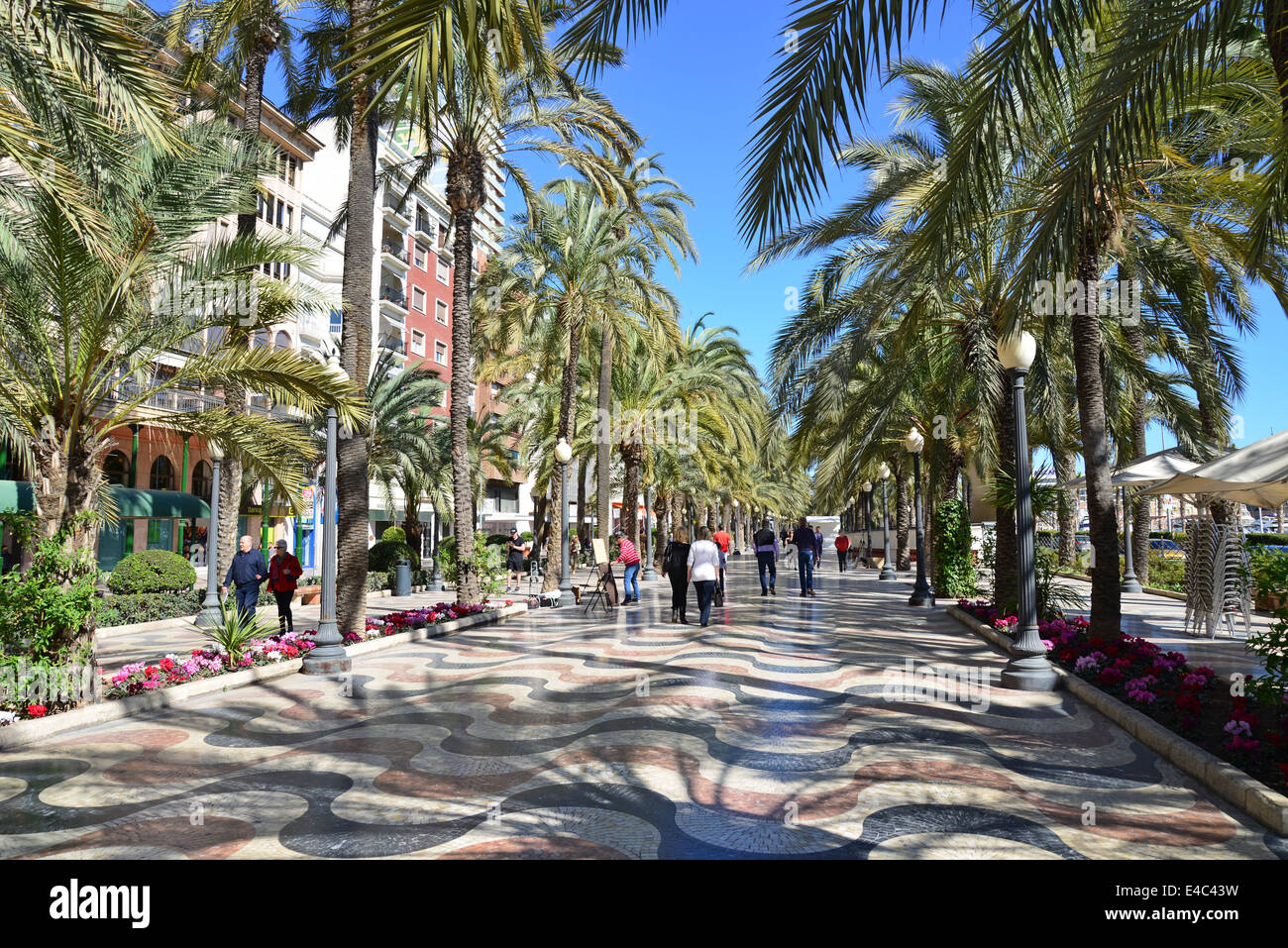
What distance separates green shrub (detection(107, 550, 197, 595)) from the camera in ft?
57.9

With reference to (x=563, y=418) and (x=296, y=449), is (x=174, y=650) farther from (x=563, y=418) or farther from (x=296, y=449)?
(x=563, y=418)

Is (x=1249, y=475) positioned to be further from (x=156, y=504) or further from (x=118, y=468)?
(x=118, y=468)

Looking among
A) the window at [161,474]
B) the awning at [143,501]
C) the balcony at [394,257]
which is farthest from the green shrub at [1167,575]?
the balcony at [394,257]

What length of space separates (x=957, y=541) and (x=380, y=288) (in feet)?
115

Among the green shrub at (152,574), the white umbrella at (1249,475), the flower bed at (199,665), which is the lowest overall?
the flower bed at (199,665)

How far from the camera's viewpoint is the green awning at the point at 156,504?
70.6ft

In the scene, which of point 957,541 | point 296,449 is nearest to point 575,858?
point 296,449

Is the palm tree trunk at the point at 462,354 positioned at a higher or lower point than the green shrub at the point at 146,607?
higher

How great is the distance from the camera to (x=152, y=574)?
17.9 meters

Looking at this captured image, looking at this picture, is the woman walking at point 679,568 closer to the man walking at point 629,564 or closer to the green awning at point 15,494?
the man walking at point 629,564

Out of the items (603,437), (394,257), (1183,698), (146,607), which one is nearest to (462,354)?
(603,437)

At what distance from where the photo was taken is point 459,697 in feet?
25.9

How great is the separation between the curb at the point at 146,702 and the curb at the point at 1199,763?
8.47 meters

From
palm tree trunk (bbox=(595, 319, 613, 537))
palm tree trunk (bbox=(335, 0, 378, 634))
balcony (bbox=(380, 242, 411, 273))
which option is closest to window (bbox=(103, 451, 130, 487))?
palm tree trunk (bbox=(595, 319, 613, 537))
